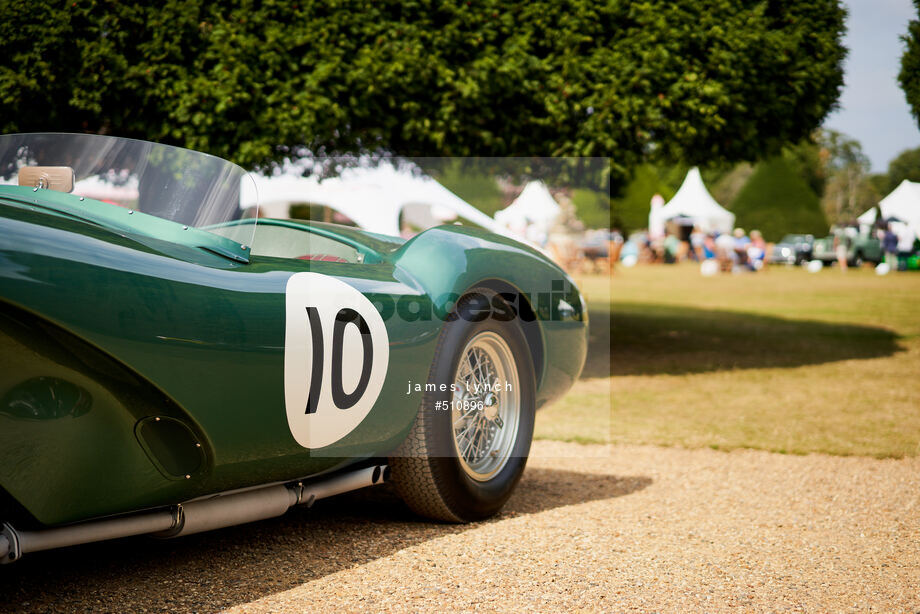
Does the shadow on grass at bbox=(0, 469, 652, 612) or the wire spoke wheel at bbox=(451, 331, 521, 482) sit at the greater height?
the wire spoke wheel at bbox=(451, 331, 521, 482)

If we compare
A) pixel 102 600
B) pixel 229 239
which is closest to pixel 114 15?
pixel 229 239

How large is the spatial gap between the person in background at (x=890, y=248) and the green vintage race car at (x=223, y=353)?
27.5 metres

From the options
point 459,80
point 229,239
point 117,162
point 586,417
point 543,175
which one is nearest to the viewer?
point 229,239

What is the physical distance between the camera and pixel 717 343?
37.4ft

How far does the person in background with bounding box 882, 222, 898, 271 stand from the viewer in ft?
90.7

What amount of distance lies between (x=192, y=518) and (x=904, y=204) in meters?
21.6

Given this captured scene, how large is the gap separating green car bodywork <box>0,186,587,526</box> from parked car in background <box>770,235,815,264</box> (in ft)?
118

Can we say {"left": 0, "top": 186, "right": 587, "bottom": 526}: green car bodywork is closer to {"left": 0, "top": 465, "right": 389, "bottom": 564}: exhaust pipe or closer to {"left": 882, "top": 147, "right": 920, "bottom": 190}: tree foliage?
{"left": 0, "top": 465, "right": 389, "bottom": 564}: exhaust pipe

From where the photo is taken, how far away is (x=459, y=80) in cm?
810

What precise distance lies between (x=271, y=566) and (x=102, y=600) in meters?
0.54

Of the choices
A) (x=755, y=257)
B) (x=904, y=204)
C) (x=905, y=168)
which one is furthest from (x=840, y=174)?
(x=905, y=168)

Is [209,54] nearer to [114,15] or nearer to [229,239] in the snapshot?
[114,15]

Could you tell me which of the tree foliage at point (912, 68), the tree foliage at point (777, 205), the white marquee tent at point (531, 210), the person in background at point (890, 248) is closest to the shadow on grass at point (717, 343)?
the tree foliage at point (912, 68)

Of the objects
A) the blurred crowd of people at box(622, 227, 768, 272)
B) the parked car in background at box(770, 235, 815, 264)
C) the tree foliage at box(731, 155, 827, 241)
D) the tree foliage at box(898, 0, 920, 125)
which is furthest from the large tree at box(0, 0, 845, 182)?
the tree foliage at box(731, 155, 827, 241)
